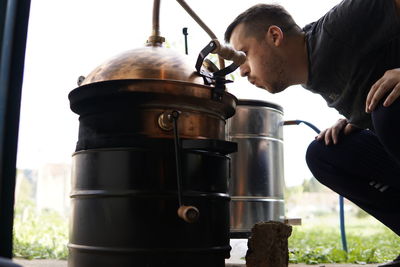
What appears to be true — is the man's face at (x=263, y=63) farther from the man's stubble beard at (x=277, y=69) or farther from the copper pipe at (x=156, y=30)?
the copper pipe at (x=156, y=30)

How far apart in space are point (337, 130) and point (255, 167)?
3.25 ft

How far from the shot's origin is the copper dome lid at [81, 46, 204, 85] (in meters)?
1.73

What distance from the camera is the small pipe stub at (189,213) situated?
154 centimetres

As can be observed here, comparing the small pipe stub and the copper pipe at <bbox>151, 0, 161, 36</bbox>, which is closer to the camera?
the small pipe stub

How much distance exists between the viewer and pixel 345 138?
7.66 feet

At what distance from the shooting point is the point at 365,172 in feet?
7.41

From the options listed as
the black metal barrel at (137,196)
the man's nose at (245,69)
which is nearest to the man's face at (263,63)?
the man's nose at (245,69)

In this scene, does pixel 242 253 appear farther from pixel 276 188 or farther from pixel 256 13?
pixel 256 13

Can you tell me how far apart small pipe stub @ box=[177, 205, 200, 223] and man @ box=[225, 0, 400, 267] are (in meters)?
0.80


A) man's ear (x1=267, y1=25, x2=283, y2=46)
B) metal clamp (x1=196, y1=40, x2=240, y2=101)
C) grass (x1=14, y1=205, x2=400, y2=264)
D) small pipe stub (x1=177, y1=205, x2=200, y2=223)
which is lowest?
grass (x1=14, y1=205, x2=400, y2=264)

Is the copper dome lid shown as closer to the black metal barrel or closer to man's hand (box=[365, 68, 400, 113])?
the black metal barrel

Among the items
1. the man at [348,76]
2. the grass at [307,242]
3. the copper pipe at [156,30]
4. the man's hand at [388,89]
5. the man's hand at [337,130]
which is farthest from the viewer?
the grass at [307,242]

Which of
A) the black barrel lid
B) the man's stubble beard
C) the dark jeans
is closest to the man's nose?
the man's stubble beard

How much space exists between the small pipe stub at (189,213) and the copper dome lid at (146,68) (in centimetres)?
51
